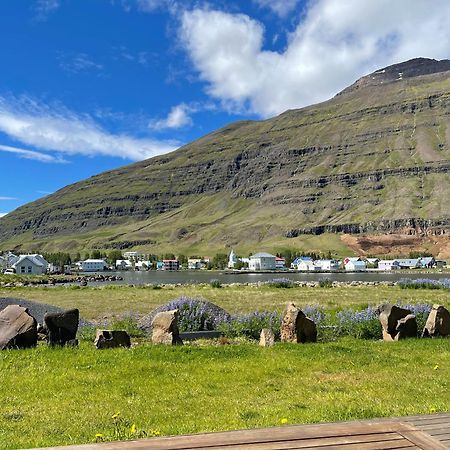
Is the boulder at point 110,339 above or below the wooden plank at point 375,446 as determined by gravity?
below

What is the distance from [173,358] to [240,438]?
29.6ft

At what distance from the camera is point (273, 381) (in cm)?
1125

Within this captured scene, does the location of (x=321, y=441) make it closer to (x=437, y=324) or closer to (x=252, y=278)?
(x=437, y=324)

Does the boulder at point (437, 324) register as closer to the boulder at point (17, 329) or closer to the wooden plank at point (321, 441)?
the boulder at point (17, 329)

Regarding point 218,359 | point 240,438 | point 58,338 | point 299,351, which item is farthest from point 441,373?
point 58,338

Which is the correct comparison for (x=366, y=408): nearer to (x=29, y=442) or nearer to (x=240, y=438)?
(x=240, y=438)

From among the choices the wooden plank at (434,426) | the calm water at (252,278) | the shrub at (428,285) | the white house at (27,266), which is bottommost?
the calm water at (252,278)

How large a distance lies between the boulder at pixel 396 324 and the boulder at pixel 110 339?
9.32 m

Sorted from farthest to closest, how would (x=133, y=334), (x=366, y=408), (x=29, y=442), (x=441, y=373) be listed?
1. (x=133, y=334)
2. (x=441, y=373)
3. (x=366, y=408)
4. (x=29, y=442)

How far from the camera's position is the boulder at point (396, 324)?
1775 centimetres

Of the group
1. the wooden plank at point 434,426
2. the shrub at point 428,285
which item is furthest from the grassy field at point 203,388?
the shrub at point 428,285

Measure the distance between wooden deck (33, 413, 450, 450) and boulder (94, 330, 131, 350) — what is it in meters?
10.8

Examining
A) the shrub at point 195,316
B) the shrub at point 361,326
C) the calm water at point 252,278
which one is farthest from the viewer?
the calm water at point 252,278

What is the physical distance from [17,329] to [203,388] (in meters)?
7.52
